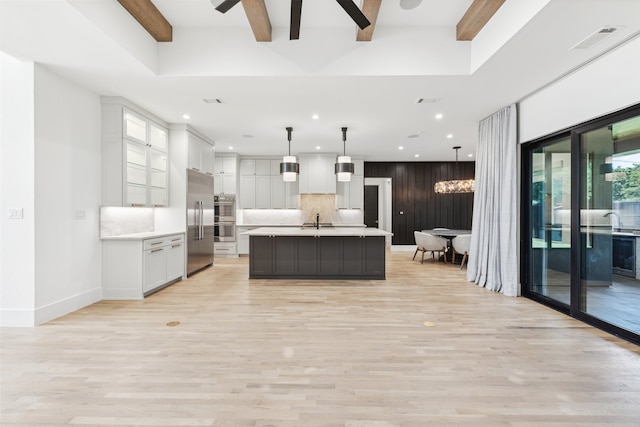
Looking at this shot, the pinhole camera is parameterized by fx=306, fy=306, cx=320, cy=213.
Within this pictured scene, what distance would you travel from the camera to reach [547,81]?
392cm

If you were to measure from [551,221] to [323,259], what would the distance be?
358 cm

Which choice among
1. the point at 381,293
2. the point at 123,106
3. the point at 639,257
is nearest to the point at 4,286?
the point at 123,106

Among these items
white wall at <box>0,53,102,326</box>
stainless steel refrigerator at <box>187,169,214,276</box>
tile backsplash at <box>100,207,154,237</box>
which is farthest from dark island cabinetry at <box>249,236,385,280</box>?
white wall at <box>0,53,102,326</box>

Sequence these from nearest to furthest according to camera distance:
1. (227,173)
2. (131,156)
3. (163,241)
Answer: (131,156)
(163,241)
(227,173)

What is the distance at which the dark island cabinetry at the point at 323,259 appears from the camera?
18.8 feet

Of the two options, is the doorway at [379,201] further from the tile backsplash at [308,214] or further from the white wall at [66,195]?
the white wall at [66,195]

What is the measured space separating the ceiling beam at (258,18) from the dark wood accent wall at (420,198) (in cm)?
677

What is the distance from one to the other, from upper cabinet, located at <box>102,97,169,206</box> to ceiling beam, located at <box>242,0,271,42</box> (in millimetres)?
2500

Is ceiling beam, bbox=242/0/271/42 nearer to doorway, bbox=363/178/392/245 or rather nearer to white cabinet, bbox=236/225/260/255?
white cabinet, bbox=236/225/260/255

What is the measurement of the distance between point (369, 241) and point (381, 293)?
1157mm

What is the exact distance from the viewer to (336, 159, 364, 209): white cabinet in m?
9.01

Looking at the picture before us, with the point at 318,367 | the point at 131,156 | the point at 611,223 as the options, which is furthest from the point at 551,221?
the point at 131,156

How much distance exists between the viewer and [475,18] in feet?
10.9

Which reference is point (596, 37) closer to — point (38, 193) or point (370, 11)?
point (370, 11)
